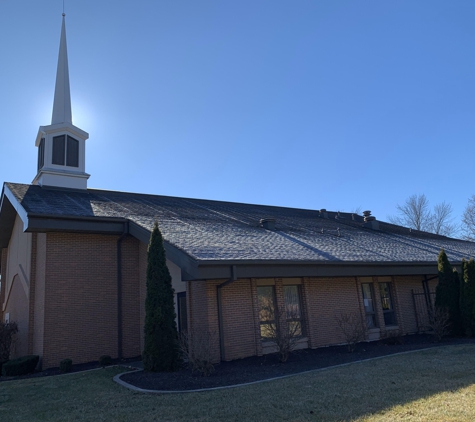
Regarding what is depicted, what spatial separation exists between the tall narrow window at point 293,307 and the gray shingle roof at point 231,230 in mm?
1235

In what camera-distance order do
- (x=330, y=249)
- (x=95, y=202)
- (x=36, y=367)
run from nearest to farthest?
(x=36, y=367), (x=330, y=249), (x=95, y=202)

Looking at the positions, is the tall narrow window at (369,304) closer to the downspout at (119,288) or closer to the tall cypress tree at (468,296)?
the tall cypress tree at (468,296)

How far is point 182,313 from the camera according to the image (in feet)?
39.4

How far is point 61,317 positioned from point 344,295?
881 cm

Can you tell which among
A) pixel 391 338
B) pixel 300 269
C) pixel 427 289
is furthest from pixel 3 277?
pixel 427 289

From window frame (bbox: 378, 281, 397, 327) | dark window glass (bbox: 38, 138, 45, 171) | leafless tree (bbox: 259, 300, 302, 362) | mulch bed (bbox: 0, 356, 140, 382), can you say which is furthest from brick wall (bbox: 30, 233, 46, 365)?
window frame (bbox: 378, 281, 397, 327)

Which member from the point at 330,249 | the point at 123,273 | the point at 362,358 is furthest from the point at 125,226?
the point at 362,358

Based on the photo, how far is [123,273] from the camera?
14125 mm

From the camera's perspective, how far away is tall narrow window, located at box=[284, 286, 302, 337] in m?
12.4

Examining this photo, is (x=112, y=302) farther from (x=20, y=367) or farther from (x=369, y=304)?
(x=369, y=304)

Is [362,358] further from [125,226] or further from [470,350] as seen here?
[125,226]

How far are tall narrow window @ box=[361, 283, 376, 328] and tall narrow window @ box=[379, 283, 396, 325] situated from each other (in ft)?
1.65

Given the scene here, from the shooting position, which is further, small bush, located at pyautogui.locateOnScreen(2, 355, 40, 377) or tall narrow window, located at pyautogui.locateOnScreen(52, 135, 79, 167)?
tall narrow window, located at pyautogui.locateOnScreen(52, 135, 79, 167)

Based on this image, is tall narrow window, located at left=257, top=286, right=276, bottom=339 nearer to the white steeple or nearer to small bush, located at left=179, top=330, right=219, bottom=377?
small bush, located at left=179, top=330, right=219, bottom=377
